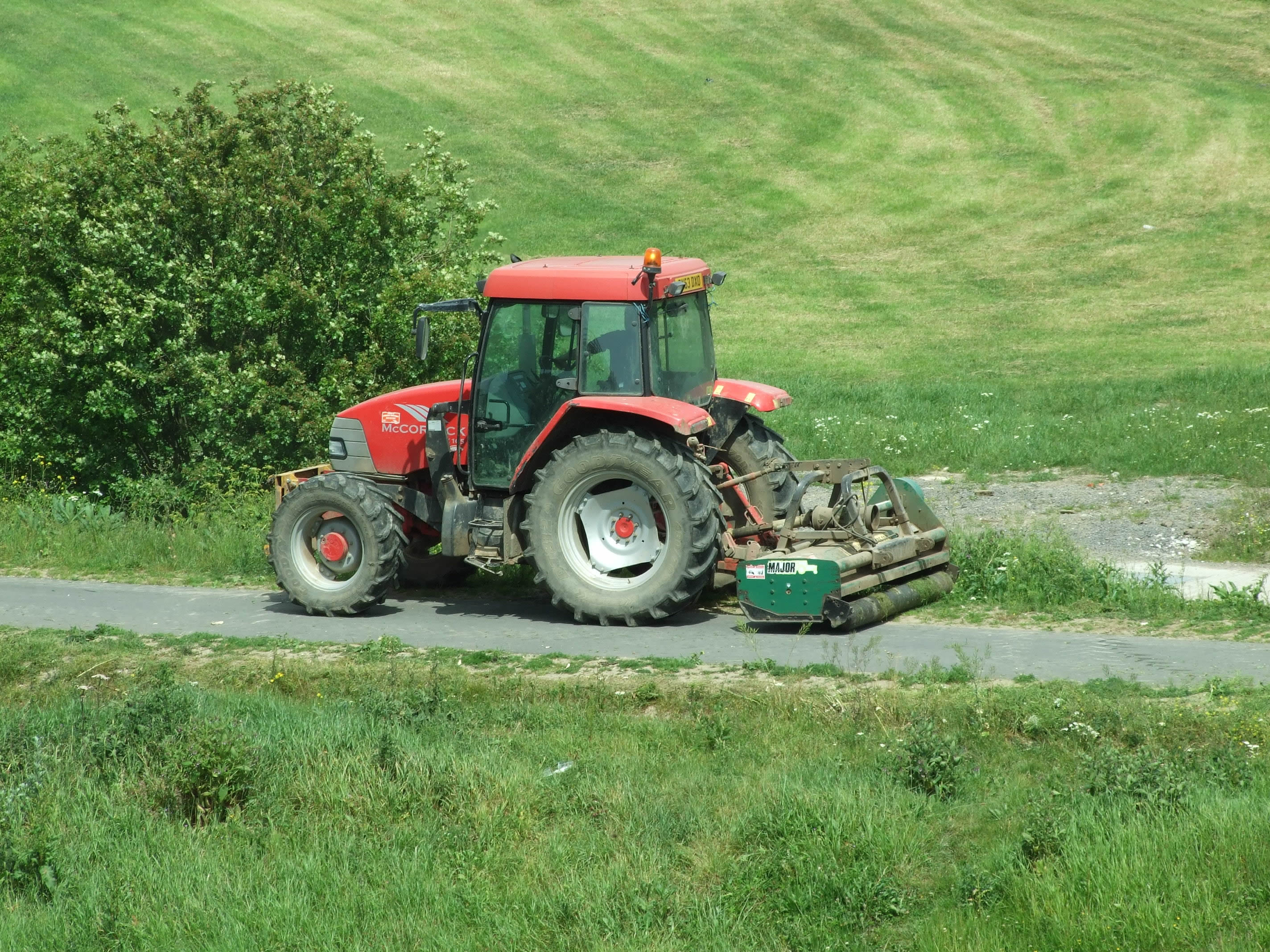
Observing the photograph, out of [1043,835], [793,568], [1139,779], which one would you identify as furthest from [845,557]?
[1043,835]

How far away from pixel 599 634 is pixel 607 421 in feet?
5.04

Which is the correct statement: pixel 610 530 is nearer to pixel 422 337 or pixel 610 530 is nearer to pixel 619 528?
pixel 619 528

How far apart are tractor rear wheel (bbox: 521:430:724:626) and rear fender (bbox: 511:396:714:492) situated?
0.14m

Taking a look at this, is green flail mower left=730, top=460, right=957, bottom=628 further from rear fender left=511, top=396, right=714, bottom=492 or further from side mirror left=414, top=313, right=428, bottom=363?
side mirror left=414, top=313, right=428, bottom=363

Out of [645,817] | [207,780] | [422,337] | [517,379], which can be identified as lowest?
[645,817]

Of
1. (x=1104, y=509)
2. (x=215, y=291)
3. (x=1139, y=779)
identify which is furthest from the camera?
(x=215, y=291)

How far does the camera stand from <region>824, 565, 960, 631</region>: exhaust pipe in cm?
971

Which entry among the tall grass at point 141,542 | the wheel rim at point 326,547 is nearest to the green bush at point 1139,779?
the wheel rim at point 326,547

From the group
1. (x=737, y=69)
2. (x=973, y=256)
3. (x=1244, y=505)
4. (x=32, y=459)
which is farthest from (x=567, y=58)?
(x=1244, y=505)

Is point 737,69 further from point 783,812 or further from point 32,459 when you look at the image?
point 783,812

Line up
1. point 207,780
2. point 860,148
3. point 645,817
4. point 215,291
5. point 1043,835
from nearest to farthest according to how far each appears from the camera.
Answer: point 1043,835, point 645,817, point 207,780, point 215,291, point 860,148

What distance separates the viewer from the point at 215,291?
50.3 feet

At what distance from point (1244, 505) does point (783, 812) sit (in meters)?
8.48

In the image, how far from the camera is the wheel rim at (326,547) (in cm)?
1109
